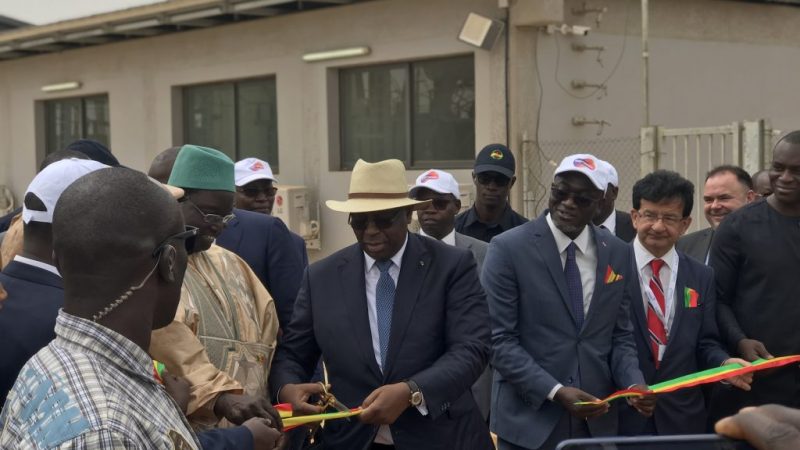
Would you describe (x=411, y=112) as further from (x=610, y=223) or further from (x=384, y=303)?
(x=384, y=303)

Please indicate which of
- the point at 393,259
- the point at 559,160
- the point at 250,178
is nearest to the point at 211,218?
the point at 393,259

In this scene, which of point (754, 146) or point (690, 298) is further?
point (754, 146)

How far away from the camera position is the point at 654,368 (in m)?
4.97

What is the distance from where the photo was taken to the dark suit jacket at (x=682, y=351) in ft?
16.1

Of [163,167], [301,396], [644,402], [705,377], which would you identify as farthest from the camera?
[163,167]

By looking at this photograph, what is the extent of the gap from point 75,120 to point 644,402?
1467cm

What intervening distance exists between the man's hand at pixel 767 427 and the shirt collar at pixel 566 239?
9.19ft

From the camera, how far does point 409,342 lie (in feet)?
13.8

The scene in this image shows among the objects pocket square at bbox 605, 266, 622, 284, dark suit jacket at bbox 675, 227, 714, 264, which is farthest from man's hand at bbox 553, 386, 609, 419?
dark suit jacket at bbox 675, 227, 714, 264

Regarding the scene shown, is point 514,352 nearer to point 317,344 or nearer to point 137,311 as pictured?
point 317,344

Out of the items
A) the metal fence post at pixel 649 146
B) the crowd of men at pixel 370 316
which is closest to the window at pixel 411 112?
the metal fence post at pixel 649 146

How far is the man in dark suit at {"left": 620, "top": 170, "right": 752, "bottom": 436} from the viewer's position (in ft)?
16.1

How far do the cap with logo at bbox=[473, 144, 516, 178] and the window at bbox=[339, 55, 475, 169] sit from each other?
4.95 meters

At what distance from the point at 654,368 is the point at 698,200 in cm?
702
